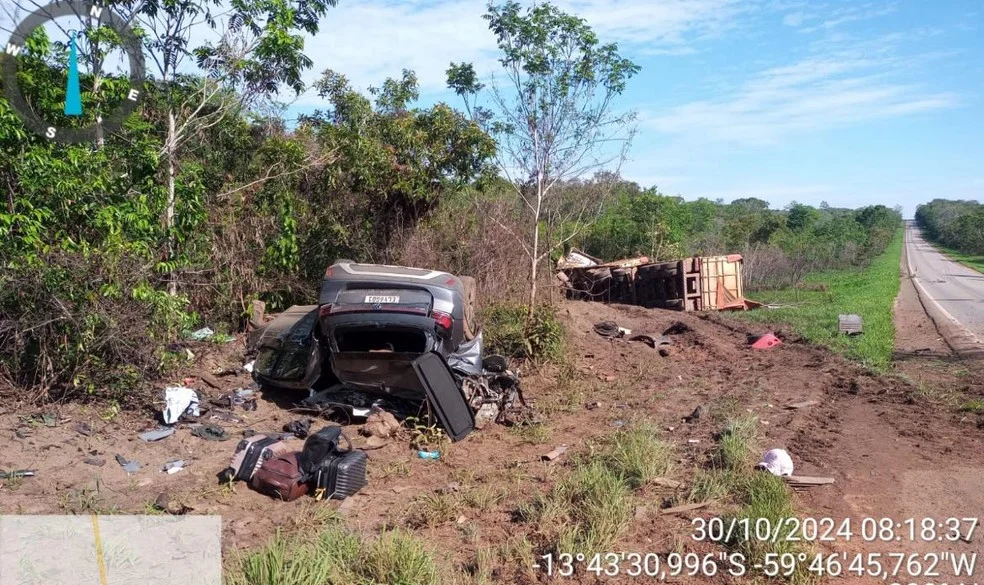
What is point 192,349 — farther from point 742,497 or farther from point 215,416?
point 742,497

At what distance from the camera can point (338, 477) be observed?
5.76m

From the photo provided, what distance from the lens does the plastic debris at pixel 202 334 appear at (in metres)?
9.49

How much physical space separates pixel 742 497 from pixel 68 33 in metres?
9.57

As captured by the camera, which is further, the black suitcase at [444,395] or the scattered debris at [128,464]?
the black suitcase at [444,395]

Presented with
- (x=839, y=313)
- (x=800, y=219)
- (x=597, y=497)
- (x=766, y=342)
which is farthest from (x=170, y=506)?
(x=800, y=219)

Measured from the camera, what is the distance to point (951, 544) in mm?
4598

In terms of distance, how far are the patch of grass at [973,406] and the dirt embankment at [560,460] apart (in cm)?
15

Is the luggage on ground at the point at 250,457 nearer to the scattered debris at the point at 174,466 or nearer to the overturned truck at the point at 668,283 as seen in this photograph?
the scattered debris at the point at 174,466

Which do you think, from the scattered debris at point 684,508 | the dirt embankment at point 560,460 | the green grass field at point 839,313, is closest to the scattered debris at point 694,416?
the dirt embankment at point 560,460

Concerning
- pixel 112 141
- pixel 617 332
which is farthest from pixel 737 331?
pixel 112 141

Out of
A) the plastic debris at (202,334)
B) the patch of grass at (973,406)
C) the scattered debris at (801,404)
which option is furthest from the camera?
the plastic debris at (202,334)

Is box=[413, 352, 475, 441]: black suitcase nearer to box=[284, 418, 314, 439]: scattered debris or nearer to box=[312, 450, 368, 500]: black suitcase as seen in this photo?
box=[284, 418, 314, 439]: scattered debris

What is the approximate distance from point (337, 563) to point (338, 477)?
4.90 feet

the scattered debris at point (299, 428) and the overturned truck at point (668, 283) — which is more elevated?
the overturned truck at point (668, 283)
